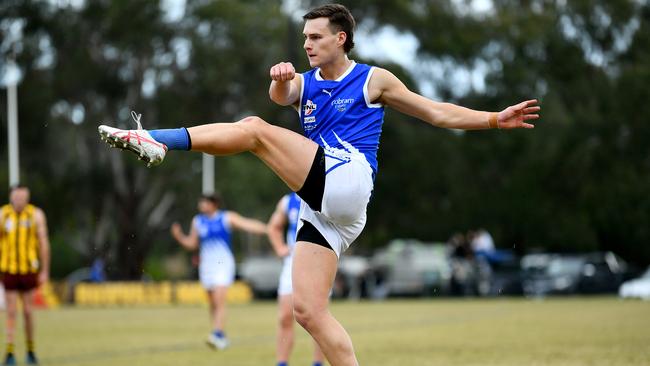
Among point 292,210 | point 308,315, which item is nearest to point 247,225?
point 292,210

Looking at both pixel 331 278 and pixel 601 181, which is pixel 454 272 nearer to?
pixel 601 181

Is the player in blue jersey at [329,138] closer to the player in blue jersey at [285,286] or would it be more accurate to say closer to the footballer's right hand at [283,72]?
the footballer's right hand at [283,72]

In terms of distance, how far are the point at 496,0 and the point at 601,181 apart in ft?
37.1

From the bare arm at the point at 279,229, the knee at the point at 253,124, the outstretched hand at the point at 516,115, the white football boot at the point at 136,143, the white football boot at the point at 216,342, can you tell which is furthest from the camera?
the white football boot at the point at 216,342

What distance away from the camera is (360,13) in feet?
167

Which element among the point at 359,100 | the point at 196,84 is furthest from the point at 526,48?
the point at 359,100

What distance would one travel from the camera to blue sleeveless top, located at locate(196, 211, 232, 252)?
18453mm

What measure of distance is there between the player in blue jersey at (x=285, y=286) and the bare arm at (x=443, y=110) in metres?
3.13

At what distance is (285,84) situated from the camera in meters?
7.21

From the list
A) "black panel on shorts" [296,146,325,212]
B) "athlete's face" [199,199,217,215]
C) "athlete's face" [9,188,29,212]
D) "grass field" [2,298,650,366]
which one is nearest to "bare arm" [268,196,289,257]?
"grass field" [2,298,650,366]

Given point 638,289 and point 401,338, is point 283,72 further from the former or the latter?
point 638,289

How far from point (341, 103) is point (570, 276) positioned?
34.5m

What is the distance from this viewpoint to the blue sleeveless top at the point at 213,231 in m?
18.5

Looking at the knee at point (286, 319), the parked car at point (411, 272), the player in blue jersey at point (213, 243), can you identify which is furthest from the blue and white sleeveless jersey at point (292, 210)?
the parked car at point (411, 272)
